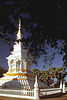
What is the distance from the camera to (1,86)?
1920 cm

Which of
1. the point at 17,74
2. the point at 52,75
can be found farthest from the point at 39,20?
the point at 52,75

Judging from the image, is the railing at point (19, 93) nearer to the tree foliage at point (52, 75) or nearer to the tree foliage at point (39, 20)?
the tree foliage at point (39, 20)

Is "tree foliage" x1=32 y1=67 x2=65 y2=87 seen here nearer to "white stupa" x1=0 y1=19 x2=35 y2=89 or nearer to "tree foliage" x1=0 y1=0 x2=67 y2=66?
"white stupa" x1=0 y1=19 x2=35 y2=89

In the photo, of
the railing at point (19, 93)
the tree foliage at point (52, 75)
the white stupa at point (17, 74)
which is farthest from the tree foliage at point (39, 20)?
the tree foliage at point (52, 75)

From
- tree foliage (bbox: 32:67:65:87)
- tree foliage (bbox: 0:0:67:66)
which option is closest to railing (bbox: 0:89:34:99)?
tree foliage (bbox: 0:0:67:66)

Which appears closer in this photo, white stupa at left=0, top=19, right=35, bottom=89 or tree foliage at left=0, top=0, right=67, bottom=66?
tree foliage at left=0, top=0, right=67, bottom=66

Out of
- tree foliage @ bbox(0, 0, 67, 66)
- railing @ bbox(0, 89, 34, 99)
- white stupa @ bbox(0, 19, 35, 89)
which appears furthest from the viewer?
white stupa @ bbox(0, 19, 35, 89)

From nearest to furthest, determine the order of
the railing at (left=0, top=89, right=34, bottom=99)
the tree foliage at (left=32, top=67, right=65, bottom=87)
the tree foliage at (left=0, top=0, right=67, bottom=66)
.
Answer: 1. the tree foliage at (left=0, top=0, right=67, bottom=66)
2. the railing at (left=0, top=89, right=34, bottom=99)
3. the tree foliage at (left=32, top=67, right=65, bottom=87)

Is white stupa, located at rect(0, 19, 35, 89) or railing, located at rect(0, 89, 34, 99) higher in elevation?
white stupa, located at rect(0, 19, 35, 89)

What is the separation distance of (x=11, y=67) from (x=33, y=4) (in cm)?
2064

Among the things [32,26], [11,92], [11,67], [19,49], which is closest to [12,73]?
[11,67]

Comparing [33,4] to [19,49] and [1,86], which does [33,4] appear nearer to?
[1,86]

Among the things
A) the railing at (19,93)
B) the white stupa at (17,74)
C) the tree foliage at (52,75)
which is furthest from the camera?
the tree foliage at (52,75)

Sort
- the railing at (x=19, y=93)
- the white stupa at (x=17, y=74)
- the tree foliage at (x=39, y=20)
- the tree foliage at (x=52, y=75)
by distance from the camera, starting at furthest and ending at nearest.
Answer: the tree foliage at (x=52, y=75)
the white stupa at (x=17, y=74)
the railing at (x=19, y=93)
the tree foliage at (x=39, y=20)
